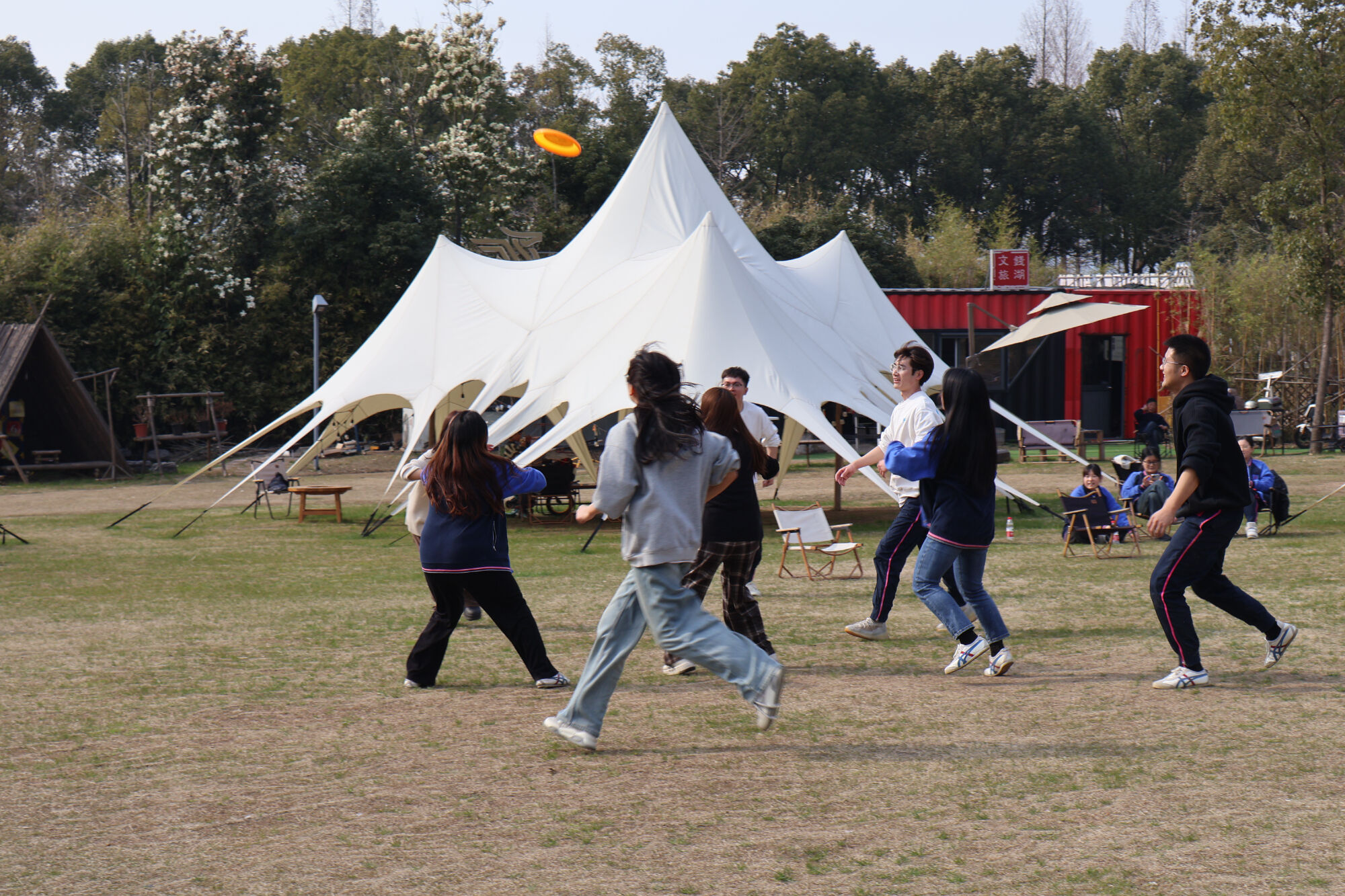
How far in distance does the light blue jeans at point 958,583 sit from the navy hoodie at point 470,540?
1.85 m

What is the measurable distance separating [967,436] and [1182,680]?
1503mm

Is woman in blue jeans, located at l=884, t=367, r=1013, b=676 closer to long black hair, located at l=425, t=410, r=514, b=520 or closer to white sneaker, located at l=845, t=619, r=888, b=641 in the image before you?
white sneaker, located at l=845, t=619, r=888, b=641

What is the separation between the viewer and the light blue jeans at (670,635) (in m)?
4.41

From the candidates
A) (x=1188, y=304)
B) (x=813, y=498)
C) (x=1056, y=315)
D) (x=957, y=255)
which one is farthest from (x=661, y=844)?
(x=957, y=255)

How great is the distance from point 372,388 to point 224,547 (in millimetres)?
2760

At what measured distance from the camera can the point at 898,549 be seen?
256 inches

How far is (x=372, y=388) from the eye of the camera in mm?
13945

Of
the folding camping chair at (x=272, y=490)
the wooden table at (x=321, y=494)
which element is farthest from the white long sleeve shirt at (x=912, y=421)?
the folding camping chair at (x=272, y=490)

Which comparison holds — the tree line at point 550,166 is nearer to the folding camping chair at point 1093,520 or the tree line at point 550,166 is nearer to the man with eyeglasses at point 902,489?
the folding camping chair at point 1093,520

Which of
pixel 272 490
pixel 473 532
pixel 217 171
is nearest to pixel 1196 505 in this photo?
pixel 473 532

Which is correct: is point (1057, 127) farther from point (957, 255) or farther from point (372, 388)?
point (372, 388)

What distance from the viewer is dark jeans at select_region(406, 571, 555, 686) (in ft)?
18.3

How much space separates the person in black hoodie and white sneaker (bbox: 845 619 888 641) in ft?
5.59

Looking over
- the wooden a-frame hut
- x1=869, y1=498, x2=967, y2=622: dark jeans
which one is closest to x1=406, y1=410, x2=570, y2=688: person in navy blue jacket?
x1=869, y1=498, x2=967, y2=622: dark jeans
